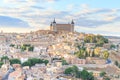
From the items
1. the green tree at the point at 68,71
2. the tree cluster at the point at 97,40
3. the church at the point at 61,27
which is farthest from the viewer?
the church at the point at 61,27

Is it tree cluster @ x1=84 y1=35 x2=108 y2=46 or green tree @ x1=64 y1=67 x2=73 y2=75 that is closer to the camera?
green tree @ x1=64 y1=67 x2=73 y2=75

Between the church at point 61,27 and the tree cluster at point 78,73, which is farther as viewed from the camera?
the church at point 61,27

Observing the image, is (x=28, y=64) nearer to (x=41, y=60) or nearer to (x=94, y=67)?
(x=41, y=60)

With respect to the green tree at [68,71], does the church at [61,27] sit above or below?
above

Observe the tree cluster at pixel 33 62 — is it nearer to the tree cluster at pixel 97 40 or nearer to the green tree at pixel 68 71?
the green tree at pixel 68 71

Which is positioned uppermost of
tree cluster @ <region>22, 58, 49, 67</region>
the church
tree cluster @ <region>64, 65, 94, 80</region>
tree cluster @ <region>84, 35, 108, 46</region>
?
the church

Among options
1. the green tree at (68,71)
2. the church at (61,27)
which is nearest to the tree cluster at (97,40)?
the church at (61,27)

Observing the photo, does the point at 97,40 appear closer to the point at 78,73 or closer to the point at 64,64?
the point at 64,64

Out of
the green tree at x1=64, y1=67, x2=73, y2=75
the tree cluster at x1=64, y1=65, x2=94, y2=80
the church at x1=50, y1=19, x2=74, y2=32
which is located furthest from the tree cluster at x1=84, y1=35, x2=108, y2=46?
the tree cluster at x1=64, y1=65, x2=94, y2=80

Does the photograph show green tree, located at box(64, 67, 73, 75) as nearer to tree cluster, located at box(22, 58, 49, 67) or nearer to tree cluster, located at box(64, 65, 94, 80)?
tree cluster, located at box(64, 65, 94, 80)

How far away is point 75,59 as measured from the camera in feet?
62.1

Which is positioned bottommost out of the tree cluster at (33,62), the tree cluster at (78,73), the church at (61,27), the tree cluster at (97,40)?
the tree cluster at (78,73)

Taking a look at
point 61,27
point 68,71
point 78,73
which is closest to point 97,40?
point 61,27

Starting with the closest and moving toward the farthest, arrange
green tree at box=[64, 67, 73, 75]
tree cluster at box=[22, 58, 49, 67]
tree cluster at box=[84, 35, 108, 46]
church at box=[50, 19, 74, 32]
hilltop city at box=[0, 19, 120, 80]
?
hilltop city at box=[0, 19, 120, 80]
green tree at box=[64, 67, 73, 75]
tree cluster at box=[22, 58, 49, 67]
tree cluster at box=[84, 35, 108, 46]
church at box=[50, 19, 74, 32]
